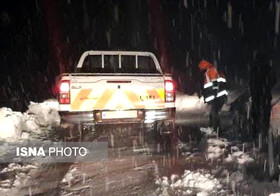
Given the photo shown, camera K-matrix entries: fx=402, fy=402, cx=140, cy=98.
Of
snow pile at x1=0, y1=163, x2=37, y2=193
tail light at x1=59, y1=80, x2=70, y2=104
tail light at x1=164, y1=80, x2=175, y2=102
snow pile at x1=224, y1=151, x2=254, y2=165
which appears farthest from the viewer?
tail light at x1=164, y1=80, x2=175, y2=102

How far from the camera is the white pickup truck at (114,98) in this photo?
6.88m

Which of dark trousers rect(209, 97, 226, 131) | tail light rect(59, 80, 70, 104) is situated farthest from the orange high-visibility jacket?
tail light rect(59, 80, 70, 104)

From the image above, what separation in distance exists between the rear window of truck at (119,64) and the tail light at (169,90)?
53.7 inches

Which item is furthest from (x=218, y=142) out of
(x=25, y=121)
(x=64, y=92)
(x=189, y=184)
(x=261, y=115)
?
(x=25, y=121)

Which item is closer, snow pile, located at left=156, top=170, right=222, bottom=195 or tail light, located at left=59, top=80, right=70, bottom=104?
snow pile, located at left=156, top=170, right=222, bottom=195

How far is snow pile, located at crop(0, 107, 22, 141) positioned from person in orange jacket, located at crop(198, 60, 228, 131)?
4.19 meters

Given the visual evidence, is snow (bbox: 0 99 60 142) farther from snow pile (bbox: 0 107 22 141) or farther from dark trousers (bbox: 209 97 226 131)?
dark trousers (bbox: 209 97 226 131)


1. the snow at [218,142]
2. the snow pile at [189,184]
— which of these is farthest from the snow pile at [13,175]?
the snow at [218,142]

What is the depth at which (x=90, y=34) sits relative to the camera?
34.8 m

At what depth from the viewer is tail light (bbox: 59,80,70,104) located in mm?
6820

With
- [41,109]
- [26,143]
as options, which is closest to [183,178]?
[26,143]

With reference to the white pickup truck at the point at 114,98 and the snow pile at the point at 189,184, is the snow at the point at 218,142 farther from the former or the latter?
the snow pile at the point at 189,184

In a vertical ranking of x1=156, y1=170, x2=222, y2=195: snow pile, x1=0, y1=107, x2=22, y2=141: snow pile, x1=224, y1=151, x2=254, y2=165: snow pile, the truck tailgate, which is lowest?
x1=156, y1=170, x2=222, y2=195: snow pile

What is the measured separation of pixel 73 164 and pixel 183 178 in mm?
1982
